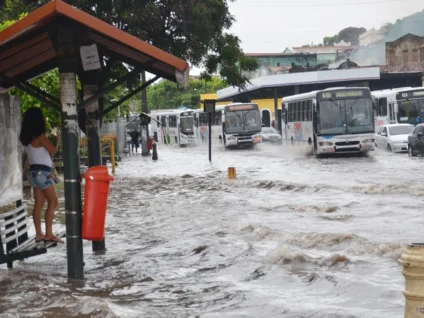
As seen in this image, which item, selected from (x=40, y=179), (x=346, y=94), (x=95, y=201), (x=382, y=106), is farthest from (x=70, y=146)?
(x=382, y=106)

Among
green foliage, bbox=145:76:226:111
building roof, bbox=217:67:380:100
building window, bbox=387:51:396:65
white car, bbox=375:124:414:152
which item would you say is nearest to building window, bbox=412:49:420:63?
building window, bbox=387:51:396:65

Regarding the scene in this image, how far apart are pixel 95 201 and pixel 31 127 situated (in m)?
1.78

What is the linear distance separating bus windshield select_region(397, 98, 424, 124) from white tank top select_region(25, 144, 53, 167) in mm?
35626

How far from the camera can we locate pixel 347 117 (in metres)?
36.4

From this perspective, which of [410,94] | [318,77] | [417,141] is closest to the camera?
[417,141]

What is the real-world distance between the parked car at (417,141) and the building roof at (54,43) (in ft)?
81.1

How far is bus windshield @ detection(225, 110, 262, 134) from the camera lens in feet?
178

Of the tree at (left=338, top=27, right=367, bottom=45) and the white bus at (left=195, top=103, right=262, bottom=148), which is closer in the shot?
the white bus at (left=195, top=103, right=262, bottom=148)

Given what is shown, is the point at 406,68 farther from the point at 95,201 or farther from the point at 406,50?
the point at 95,201

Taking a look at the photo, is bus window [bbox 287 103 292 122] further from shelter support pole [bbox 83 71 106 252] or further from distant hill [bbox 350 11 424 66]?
distant hill [bbox 350 11 424 66]

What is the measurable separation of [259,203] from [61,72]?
1066 centimetres

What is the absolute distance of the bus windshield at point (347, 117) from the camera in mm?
36375

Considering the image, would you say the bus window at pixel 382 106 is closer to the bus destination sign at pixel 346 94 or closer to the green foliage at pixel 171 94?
the bus destination sign at pixel 346 94

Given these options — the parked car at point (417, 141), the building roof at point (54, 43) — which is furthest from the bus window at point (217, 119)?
the building roof at point (54, 43)
